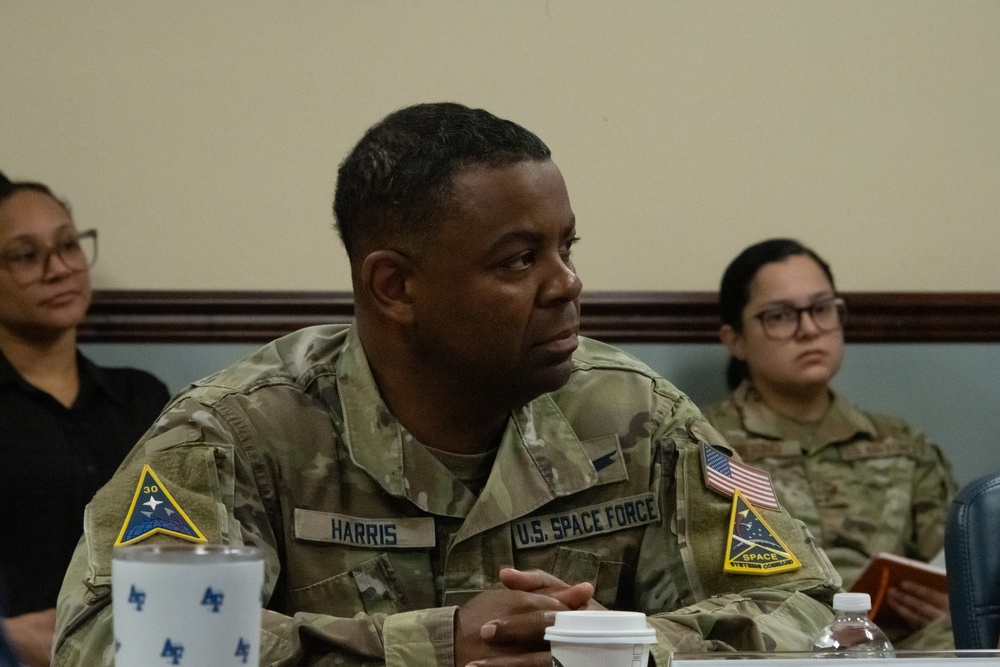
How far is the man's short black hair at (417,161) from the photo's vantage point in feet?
5.04

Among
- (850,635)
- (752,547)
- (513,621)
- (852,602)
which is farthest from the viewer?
(752,547)

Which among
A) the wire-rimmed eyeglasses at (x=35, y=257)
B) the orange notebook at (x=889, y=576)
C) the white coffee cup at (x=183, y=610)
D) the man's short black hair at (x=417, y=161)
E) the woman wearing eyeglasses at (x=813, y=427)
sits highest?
the man's short black hair at (x=417, y=161)

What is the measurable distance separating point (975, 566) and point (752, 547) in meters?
0.26

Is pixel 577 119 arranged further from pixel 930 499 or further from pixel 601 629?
pixel 601 629

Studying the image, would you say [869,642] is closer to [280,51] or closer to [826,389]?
[826,389]

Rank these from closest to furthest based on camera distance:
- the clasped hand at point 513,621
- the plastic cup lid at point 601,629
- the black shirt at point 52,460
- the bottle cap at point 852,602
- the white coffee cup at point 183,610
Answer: the white coffee cup at point 183,610 → the plastic cup lid at point 601,629 → the bottle cap at point 852,602 → the clasped hand at point 513,621 → the black shirt at point 52,460

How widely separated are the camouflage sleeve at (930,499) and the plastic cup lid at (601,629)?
6.76 feet

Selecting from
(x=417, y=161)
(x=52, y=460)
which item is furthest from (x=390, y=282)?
(x=52, y=460)

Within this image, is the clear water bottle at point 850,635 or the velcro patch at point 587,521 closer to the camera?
the clear water bottle at point 850,635

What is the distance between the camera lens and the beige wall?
110 inches

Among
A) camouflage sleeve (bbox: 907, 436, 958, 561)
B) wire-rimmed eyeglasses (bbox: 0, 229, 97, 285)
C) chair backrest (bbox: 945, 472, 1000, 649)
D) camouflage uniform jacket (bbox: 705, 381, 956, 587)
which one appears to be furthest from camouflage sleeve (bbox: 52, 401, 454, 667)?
camouflage sleeve (bbox: 907, 436, 958, 561)

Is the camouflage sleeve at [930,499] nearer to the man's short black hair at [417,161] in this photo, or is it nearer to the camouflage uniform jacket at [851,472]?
the camouflage uniform jacket at [851,472]

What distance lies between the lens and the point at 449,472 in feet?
5.21

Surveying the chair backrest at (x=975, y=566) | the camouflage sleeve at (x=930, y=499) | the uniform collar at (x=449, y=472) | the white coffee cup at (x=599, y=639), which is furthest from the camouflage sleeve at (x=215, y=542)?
the camouflage sleeve at (x=930, y=499)
